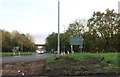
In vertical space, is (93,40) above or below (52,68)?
above

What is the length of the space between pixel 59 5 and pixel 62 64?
10.5 meters

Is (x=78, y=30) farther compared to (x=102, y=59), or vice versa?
(x=78, y=30)

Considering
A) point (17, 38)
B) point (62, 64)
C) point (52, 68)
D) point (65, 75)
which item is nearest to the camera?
point (65, 75)

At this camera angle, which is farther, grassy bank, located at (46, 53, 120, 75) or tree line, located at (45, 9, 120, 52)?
tree line, located at (45, 9, 120, 52)

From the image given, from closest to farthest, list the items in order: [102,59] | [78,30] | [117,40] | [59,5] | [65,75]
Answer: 1. [65,75]
2. [102,59]
3. [59,5]
4. [117,40]
5. [78,30]

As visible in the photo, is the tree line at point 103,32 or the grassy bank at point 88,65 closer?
the grassy bank at point 88,65

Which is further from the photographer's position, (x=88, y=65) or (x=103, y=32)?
(x=103, y=32)

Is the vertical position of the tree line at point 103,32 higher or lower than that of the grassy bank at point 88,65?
higher

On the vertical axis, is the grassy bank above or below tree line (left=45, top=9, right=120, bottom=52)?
below

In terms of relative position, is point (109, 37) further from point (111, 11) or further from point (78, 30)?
point (78, 30)

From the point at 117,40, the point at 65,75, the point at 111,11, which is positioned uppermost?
the point at 111,11

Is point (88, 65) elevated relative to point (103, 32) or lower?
lower

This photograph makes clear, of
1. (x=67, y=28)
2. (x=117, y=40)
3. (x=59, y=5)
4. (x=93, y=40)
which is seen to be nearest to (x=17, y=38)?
(x=67, y=28)

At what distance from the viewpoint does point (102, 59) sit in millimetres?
20875
